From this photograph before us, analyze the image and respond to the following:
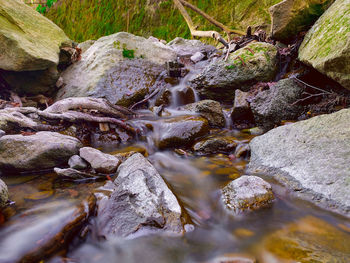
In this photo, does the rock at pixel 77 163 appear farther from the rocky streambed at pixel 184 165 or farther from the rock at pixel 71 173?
the rock at pixel 71 173

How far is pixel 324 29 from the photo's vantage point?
3291 millimetres

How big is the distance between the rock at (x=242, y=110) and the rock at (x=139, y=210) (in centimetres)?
276

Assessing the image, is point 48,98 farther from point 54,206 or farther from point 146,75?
point 54,206

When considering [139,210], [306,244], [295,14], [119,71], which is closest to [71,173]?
[139,210]

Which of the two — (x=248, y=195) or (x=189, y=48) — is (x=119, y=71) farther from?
(x=248, y=195)

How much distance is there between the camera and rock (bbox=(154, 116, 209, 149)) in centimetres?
382

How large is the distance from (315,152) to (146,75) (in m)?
5.02

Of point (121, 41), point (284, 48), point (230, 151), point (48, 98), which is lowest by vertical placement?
point (230, 151)

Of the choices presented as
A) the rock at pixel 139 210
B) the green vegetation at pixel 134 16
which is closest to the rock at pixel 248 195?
the rock at pixel 139 210

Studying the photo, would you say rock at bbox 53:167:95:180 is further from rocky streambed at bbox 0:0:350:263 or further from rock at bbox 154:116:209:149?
rock at bbox 154:116:209:149

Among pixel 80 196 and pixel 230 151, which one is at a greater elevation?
pixel 230 151

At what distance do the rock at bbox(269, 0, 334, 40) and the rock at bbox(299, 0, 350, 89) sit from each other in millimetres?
462

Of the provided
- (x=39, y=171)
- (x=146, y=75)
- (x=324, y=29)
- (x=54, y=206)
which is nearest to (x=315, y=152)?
(x=324, y=29)

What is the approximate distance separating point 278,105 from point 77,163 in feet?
11.2
